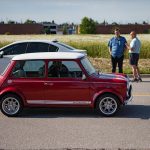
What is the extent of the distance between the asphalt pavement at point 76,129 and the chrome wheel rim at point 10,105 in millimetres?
206

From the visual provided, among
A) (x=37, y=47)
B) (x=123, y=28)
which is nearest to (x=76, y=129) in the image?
(x=37, y=47)

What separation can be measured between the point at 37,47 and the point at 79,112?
5.84 m

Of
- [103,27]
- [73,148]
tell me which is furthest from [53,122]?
[103,27]

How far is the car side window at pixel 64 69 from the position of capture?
9.95m

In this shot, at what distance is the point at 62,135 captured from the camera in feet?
27.3

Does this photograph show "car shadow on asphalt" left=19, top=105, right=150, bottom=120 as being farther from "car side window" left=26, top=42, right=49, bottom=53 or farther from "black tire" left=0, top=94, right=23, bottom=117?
"car side window" left=26, top=42, right=49, bottom=53

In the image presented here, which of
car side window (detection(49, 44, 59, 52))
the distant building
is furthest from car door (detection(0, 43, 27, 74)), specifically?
the distant building

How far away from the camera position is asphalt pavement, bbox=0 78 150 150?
25.2 feet

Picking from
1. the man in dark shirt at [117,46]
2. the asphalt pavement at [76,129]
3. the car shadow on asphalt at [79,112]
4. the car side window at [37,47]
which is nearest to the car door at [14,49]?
the car side window at [37,47]

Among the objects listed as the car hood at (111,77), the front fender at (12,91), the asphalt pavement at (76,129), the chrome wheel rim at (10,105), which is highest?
the car hood at (111,77)

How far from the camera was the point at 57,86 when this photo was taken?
9953 mm

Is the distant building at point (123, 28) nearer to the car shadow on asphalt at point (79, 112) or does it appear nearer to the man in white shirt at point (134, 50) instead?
the man in white shirt at point (134, 50)

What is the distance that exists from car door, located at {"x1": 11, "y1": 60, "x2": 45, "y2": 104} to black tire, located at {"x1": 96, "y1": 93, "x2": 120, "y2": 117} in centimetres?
126

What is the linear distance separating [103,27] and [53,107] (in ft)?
381
